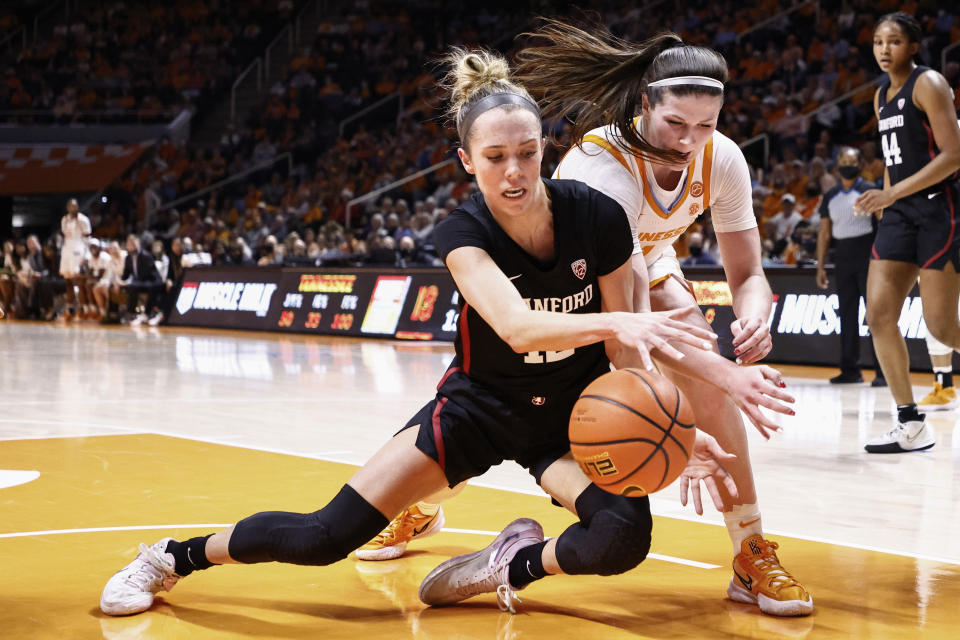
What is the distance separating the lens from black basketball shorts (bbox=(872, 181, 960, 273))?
21.5 ft

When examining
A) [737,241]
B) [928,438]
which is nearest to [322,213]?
[928,438]

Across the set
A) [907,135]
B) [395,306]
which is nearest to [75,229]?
[395,306]

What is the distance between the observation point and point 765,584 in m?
3.66

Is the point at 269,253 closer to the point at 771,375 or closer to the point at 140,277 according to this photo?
the point at 140,277

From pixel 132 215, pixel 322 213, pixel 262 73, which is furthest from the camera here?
pixel 262 73

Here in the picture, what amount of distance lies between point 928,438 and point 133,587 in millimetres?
4746

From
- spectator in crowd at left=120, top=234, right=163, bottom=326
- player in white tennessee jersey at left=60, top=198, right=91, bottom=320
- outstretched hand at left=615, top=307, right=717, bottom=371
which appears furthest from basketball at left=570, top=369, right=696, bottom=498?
player in white tennessee jersey at left=60, top=198, right=91, bottom=320

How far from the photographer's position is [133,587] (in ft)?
11.7

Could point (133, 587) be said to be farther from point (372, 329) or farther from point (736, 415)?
point (372, 329)

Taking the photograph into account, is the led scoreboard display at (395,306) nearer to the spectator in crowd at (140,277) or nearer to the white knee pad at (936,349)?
the spectator in crowd at (140,277)

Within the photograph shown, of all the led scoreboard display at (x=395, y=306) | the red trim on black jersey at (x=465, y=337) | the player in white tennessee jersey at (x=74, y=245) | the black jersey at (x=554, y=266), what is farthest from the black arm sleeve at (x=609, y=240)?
the player in white tennessee jersey at (x=74, y=245)

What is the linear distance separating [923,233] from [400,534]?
379cm

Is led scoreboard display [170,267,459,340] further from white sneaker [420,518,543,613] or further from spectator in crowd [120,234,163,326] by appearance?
white sneaker [420,518,543,613]

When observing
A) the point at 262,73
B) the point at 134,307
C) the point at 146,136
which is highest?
the point at 262,73
